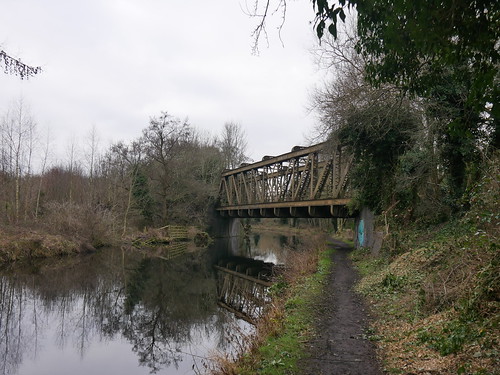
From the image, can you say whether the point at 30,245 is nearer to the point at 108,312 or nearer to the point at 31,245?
the point at 31,245

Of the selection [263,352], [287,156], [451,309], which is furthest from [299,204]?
[263,352]

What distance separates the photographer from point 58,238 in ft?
83.6

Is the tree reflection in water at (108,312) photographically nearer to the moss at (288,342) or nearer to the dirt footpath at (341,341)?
the moss at (288,342)

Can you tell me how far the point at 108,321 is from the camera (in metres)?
12.7

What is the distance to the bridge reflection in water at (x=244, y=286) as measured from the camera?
45.8 ft

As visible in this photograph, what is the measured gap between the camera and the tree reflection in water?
10.4m

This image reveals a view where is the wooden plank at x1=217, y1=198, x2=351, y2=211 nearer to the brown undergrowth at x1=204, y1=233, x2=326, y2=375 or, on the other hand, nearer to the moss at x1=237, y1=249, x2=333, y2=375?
the moss at x1=237, y1=249, x2=333, y2=375

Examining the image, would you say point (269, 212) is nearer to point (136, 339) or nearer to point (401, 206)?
point (401, 206)

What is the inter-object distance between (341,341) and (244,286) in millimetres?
11509

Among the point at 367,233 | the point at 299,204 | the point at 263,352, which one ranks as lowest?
the point at 263,352

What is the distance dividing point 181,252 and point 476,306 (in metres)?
27.5

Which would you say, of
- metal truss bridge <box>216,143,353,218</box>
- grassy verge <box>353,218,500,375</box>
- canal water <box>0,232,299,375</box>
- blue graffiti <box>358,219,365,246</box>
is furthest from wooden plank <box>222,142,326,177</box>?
grassy verge <box>353,218,500,375</box>

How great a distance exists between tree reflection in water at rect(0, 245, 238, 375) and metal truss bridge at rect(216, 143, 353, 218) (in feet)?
30.8

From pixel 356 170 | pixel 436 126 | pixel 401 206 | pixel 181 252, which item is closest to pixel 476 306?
pixel 436 126
